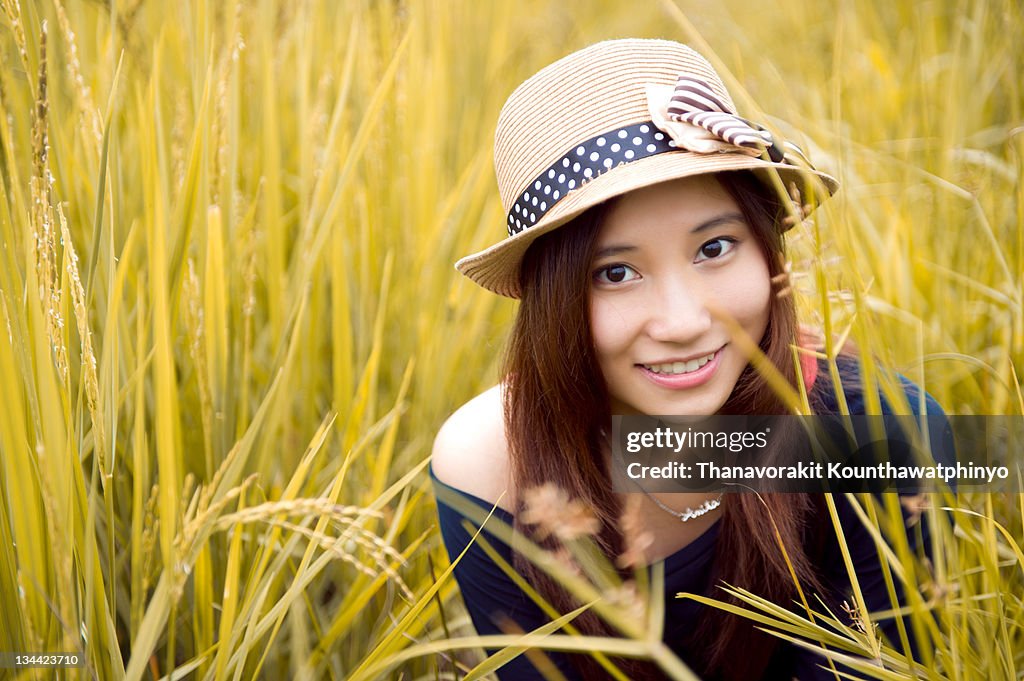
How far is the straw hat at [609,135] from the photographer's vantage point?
3.51 feet

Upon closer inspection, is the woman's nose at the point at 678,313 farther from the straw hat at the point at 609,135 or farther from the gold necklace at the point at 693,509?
the gold necklace at the point at 693,509

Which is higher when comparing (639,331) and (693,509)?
(639,331)

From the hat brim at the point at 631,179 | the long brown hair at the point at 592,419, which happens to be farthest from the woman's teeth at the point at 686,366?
the hat brim at the point at 631,179

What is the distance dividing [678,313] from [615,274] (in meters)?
0.11

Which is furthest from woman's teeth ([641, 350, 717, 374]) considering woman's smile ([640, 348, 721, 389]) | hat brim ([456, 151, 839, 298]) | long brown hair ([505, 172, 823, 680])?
hat brim ([456, 151, 839, 298])

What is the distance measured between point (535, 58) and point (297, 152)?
1298 mm

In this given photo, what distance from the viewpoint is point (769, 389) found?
1.28m

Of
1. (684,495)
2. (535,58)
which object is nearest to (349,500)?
(684,495)

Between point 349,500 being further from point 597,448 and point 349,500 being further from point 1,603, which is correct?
point 1,603

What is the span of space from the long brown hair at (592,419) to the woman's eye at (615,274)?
0.10ft

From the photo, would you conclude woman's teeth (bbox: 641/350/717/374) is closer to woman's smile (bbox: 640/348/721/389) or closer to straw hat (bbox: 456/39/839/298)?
woman's smile (bbox: 640/348/721/389)

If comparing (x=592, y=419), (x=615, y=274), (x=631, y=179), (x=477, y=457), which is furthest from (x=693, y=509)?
(x=631, y=179)

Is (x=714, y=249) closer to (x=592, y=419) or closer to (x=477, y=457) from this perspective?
(x=592, y=419)

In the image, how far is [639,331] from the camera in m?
1.16
